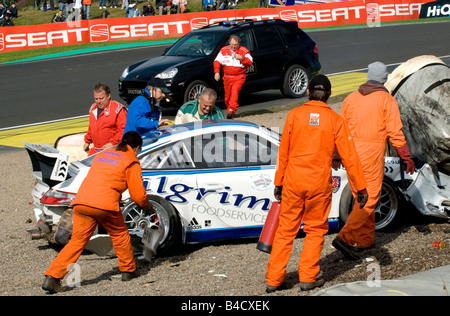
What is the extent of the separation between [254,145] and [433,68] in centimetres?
242

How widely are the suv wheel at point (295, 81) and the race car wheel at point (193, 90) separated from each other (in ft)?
7.67

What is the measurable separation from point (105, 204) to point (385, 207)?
11.2 feet

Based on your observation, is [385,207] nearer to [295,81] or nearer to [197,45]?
[197,45]

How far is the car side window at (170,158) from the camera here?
7602 mm

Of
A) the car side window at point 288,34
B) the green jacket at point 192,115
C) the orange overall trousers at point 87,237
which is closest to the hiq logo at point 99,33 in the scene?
the car side window at point 288,34

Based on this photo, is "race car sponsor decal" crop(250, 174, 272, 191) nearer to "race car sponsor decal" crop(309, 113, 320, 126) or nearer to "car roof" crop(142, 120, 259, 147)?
"car roof" crop(142, 120, 259, 147)

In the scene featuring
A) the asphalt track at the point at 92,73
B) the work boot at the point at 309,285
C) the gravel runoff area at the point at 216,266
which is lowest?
the asphalt track at the point at 92,73

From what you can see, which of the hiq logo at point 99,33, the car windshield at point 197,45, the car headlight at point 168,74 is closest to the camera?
the car headlight at point 168,74

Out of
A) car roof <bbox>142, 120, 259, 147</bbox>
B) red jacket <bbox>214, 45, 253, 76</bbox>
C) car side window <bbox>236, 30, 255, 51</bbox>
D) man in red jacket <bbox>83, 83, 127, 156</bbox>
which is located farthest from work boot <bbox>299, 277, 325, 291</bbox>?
car side window <bbox>236, 30, 255, 51</bbox>

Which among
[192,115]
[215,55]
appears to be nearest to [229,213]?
[192,115]

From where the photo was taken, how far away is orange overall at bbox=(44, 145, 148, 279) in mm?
6457

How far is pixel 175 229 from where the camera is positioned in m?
7.34

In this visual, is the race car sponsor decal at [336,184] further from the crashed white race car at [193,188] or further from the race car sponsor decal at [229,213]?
the race car sponsor decal at [229,213]
